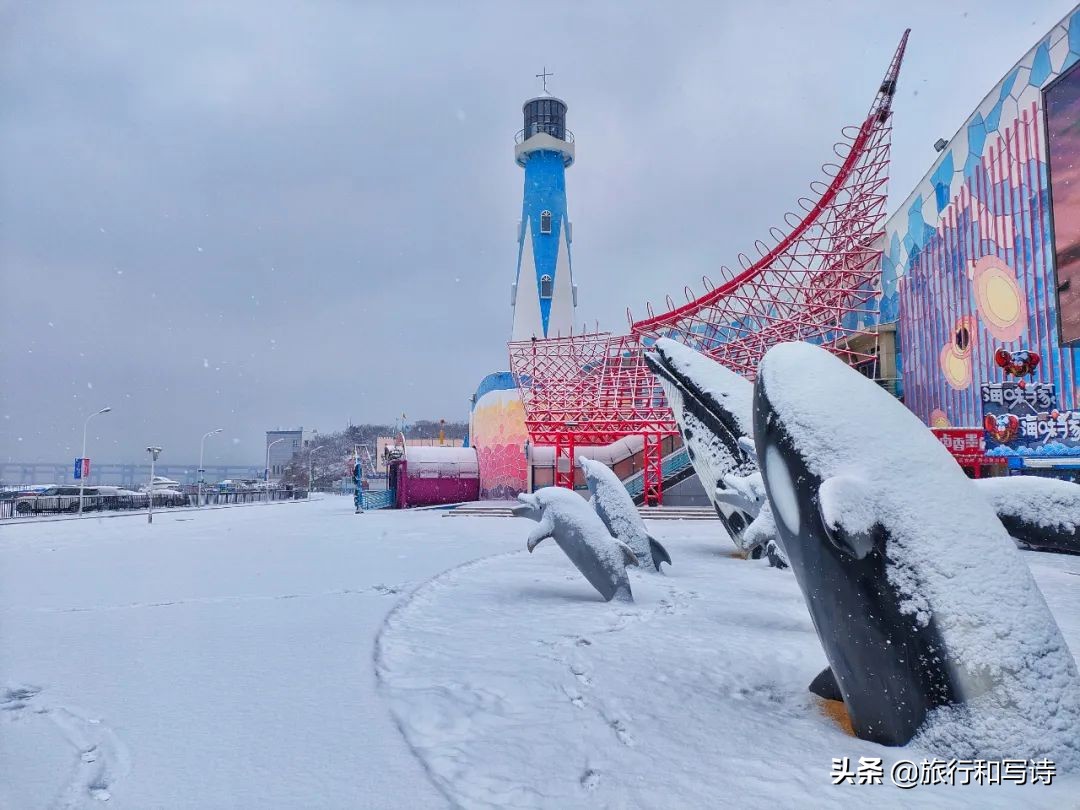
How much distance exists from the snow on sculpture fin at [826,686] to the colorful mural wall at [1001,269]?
8607 millimetres

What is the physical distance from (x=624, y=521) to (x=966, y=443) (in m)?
11.7

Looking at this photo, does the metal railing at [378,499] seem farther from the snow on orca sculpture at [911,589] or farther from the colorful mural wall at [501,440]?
the snow on orca sculpture at [911,589]

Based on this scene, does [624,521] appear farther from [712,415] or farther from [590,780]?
[590,780]

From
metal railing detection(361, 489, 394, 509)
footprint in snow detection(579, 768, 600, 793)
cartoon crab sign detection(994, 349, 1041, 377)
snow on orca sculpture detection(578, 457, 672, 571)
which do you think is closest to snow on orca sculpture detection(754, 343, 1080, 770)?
footprint in snow detection(579, 768, 600, 793)

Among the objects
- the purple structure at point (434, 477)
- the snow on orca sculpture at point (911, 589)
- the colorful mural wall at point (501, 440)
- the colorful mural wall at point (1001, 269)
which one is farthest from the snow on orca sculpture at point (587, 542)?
the purple structure at point (434, 477)

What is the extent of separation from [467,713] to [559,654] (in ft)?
5.03

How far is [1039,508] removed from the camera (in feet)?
17.0

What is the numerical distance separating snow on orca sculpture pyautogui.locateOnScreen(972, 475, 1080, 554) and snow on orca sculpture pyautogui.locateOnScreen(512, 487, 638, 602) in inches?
154

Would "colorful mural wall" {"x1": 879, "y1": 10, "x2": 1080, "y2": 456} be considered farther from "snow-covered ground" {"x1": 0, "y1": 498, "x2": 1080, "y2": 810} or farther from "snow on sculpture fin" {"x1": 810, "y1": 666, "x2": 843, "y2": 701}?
"snow on sculpture fin" {"x1": 810, "y1": 666, "x2": 843, "y2": 701}

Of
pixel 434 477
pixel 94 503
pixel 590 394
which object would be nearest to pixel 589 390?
pixel 590 394

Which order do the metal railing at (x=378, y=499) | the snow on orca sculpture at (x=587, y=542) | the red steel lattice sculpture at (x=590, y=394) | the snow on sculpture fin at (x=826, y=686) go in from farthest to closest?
the metal railing at (x=378, y=499) → the red steel lattice sculpture at (x=590, y=394) → the snow on orca sculpture at (x=587, y=542) → the snow on sculpture fin at (x=826, y=686)

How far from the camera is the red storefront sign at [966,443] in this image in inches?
642

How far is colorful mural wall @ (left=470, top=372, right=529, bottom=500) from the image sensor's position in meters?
29.2

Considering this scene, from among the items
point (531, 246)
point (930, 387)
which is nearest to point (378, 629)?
point (930, 387)
